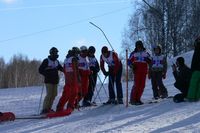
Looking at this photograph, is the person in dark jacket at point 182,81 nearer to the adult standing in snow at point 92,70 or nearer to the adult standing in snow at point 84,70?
the adult standing in snow at point 84,70

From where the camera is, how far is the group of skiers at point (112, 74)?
14907 millimetres

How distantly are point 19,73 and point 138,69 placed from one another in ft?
267

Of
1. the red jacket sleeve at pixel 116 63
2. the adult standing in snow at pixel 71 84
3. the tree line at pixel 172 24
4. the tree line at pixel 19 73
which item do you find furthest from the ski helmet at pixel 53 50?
the tree line at pixel 19 73

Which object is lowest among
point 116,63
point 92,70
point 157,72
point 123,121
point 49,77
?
point 123,121

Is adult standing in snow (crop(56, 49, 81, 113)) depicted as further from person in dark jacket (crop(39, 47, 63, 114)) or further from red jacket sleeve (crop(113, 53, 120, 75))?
red jacket sleeve (crop(113, 53, 120, 75))

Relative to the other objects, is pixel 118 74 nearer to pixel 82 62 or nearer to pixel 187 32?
pixel 82 62

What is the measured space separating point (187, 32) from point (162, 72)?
36381 mm

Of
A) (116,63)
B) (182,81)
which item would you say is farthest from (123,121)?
(116,63)

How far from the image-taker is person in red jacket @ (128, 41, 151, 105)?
51.4 ft

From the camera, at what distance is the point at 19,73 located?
95688mm

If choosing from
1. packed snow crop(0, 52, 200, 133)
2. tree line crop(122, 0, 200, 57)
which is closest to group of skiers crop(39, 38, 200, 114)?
packed snow crop(0, 52, 200, 133)

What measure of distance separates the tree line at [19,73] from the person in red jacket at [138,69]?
76.4 m

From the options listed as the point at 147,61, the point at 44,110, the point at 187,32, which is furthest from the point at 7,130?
the point at 187,32

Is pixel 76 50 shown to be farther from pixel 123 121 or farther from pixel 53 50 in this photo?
pixel 123 121
